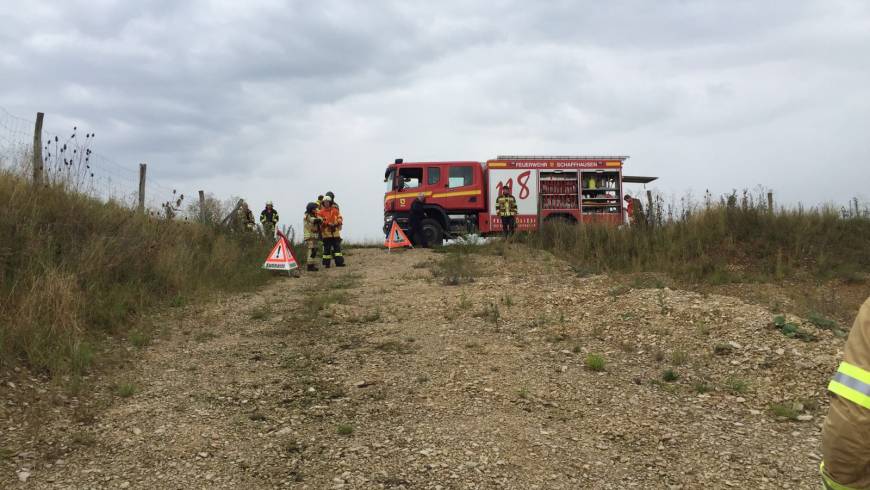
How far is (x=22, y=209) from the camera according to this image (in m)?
7.15

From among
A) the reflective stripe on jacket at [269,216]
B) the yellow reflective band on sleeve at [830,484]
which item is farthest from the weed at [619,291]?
the reflective stripe on jacket at [269,216]

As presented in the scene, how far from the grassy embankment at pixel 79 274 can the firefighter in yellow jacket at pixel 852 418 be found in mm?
5417

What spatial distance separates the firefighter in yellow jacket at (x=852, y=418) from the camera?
1481 millimetres

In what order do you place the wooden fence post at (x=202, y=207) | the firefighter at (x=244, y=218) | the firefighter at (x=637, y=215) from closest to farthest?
1. the firefighter at (x=637, y=215)
2. the wooden fence post at (x=202, y=207)
3. the firefighter at (x=244, y=218)

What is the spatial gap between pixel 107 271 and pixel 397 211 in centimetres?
959

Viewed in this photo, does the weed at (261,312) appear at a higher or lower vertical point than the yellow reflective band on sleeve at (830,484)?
lower

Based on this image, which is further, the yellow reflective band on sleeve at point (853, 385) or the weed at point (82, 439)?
the weed at point (82, 439)

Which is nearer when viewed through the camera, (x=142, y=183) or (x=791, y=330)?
(x=791, y=330)

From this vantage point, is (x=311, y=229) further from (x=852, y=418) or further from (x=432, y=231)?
(x=852, y=418)

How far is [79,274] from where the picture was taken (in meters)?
6.93

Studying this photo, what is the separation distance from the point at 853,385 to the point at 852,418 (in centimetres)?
9

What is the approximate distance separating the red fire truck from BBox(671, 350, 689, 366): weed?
10.4m

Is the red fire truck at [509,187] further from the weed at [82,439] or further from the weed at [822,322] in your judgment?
the weed at [82,439]

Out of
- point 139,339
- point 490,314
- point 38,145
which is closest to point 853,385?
point 490,314
